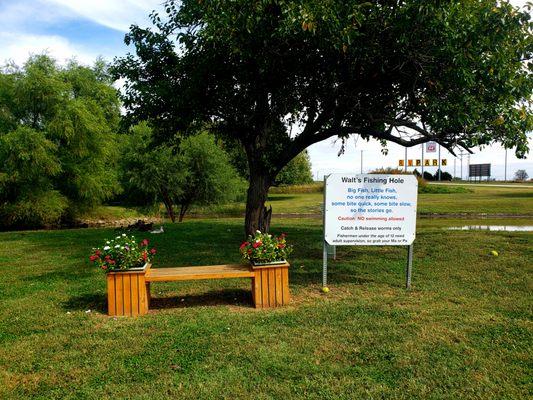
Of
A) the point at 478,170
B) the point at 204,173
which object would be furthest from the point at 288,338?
the point at 478,170

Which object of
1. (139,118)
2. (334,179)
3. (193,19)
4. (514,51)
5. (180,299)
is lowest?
(180,299)

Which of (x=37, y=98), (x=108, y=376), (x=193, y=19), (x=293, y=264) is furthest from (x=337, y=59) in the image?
(x=37, y=98)

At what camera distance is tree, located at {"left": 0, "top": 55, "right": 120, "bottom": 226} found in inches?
839

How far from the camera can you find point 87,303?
624cm

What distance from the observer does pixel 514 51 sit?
7918 mm

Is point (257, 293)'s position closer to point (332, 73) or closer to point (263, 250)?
point (263, 250)

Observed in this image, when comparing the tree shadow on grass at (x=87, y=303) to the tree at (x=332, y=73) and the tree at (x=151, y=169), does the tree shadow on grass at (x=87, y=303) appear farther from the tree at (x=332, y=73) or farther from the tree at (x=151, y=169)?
the tree at (x=151, y=169)

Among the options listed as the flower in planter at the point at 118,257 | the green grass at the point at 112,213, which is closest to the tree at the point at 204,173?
the green grass at the point at 112,213

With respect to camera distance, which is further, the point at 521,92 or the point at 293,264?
the point at 293,264

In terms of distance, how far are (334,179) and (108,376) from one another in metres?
4.20

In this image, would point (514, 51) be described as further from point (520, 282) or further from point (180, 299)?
point (180, 299)

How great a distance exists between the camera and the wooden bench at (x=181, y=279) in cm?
563

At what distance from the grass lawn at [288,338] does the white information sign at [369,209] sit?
0.89 metres

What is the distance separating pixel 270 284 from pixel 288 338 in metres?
1.26
